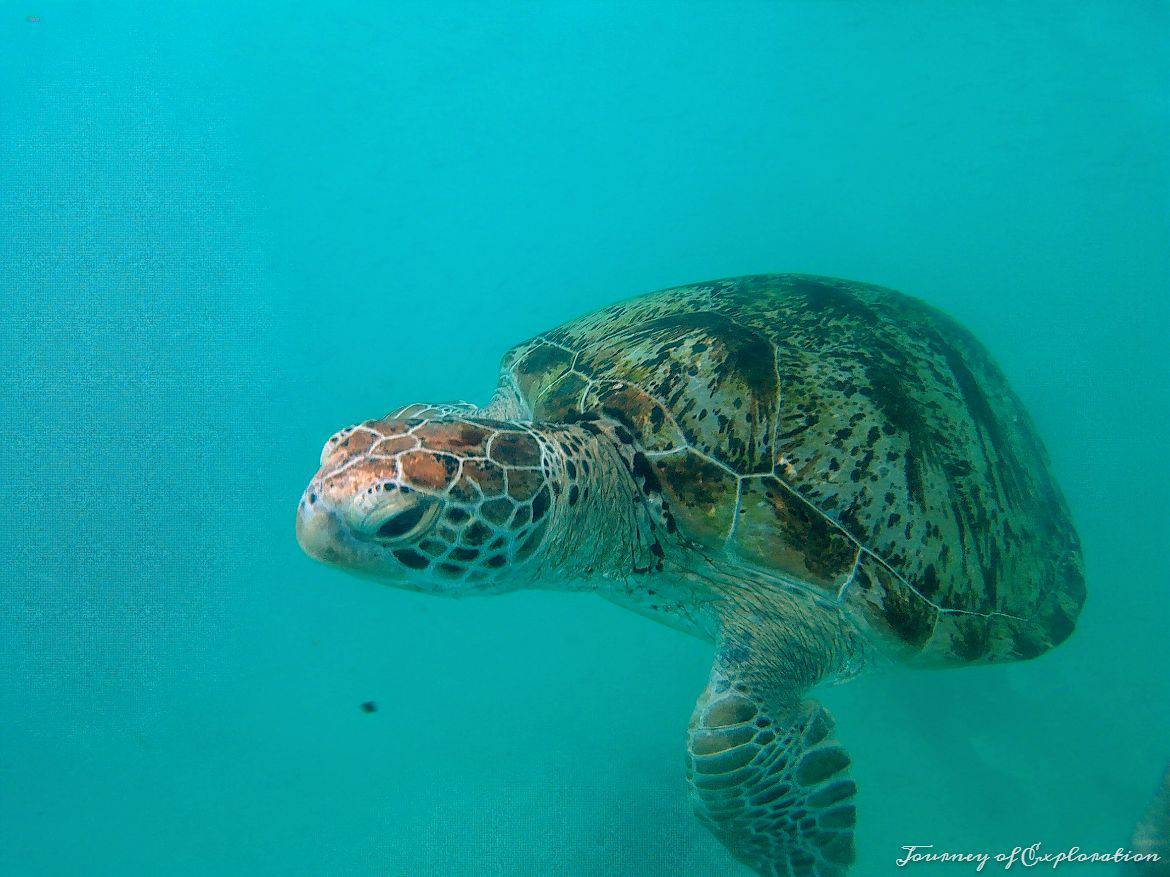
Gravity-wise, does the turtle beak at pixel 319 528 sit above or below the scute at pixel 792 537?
above

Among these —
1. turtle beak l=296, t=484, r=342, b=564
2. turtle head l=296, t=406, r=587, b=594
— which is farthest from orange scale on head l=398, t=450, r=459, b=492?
turtle beak l=296, t=484, r=342, b=564

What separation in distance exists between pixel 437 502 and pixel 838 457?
1.26m

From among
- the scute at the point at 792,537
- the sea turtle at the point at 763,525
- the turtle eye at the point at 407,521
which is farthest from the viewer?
the scute at the point at 792,537

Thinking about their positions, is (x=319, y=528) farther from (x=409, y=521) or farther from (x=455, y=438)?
(x=455, y=438)

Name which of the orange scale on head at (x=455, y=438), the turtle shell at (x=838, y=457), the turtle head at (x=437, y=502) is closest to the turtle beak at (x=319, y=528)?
the turtle head at (x=437, y=502)

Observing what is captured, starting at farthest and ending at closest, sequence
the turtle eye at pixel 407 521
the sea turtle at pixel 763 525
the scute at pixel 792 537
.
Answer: the scute at pixel 792 537 < the sea turtle at pixel 763 525 < the turtle eye at pixel 407 521

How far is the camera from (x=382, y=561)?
5.31 ft

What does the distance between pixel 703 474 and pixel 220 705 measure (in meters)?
3.96

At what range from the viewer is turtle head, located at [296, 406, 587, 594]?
1548 millimetres

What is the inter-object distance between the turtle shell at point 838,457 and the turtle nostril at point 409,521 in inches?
32.5

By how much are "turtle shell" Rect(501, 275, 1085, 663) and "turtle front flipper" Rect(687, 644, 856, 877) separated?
392 millimetres

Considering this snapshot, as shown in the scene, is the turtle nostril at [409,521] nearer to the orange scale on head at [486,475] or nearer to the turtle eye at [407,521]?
→ the turtle eye at [407,521]

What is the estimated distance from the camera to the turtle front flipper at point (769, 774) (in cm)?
201

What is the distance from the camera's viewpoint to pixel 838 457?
203 centimetres
